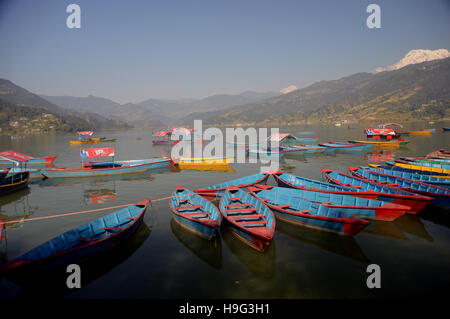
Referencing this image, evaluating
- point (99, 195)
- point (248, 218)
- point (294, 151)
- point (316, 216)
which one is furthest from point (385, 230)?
point (294, 151)

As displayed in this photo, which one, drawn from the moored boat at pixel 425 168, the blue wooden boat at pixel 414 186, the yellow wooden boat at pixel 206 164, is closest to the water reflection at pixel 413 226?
the blue wooden boat at pixel 414 186

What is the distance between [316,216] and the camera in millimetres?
15531

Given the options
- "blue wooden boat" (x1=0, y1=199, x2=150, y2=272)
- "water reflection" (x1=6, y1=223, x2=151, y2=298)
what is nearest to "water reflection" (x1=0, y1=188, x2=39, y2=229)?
"blue wooden boat" (x1=0, y1=199, x2=150, y2=272)

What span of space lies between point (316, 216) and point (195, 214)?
8.35 meters

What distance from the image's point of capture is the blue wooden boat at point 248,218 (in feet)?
44.3

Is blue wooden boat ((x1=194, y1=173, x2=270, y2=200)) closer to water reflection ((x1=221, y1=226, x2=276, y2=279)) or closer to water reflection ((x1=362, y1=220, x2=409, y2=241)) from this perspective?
water reflection ((x1=221, y1=226, x2=276, y2=279))

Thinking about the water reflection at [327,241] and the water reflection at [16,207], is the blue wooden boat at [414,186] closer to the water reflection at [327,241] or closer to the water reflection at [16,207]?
the water reflection at [327,241]

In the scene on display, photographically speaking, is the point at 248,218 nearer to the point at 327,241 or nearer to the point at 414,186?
the point at 327,241

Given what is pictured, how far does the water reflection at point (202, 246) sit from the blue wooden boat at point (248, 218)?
1.63 meters

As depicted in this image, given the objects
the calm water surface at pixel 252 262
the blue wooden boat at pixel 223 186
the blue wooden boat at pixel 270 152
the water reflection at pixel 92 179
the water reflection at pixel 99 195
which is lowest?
the calm water surface at pixel 252 262

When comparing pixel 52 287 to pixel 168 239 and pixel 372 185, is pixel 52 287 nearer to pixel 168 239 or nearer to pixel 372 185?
pixel 168 239

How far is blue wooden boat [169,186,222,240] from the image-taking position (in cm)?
1487

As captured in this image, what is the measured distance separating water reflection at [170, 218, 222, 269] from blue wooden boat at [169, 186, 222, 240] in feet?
1.35
